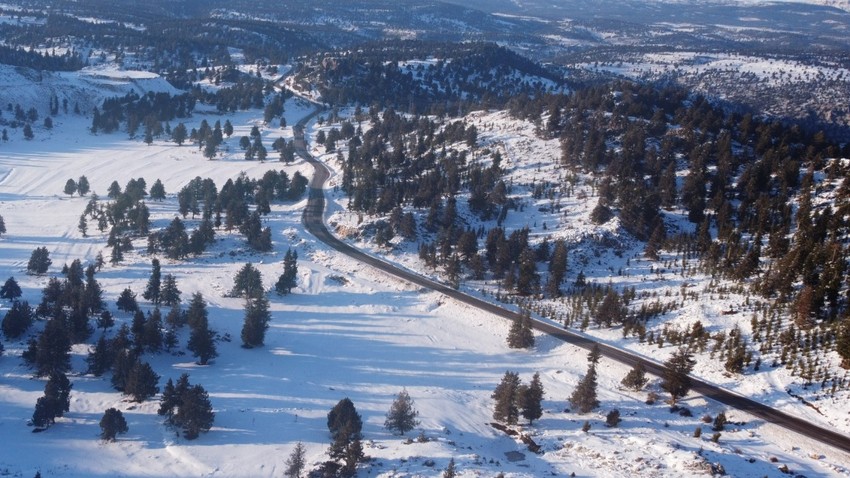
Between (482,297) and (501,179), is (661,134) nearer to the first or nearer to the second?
(501,179)

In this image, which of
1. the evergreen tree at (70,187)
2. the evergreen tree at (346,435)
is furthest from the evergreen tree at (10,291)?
the evergreen tree at (70,187)

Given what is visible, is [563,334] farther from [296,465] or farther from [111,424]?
[111,424]

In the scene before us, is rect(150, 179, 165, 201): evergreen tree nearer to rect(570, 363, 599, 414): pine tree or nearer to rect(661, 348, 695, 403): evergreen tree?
rect(570, 363, 599, 414): pine tree

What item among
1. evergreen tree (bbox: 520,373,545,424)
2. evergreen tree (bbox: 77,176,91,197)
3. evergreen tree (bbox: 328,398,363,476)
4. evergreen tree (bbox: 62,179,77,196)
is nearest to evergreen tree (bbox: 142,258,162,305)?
evergreen tree (bbox: 328,398,363,476)

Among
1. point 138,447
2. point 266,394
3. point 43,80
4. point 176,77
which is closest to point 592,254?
point 266,394

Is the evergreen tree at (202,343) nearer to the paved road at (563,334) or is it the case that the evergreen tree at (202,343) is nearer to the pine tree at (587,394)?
the paved road at (563,334)

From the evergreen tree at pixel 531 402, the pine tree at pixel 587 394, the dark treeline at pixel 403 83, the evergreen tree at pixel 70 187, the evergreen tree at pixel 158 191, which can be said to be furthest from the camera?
the dark treeline at pixel 403 83

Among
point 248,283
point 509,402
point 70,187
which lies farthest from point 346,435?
point 70,187
